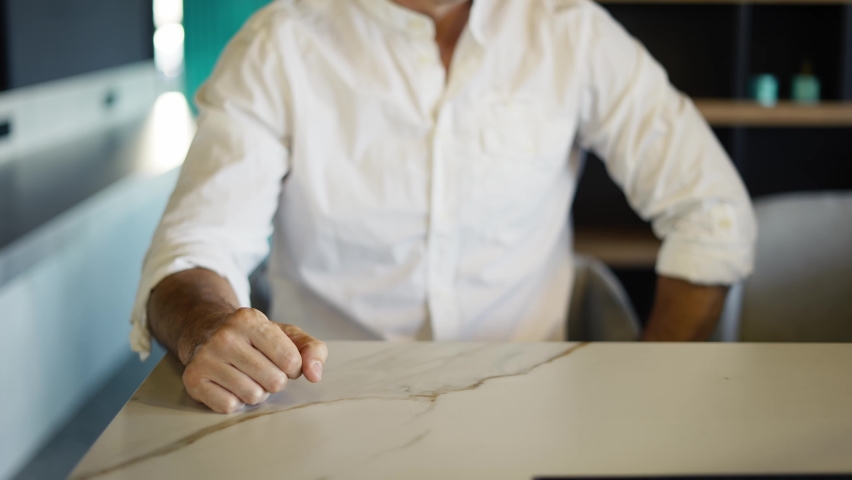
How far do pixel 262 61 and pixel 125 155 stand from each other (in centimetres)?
141

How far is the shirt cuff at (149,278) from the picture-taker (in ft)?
3.83

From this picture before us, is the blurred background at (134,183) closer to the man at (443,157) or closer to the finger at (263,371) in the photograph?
the man at (443,157)

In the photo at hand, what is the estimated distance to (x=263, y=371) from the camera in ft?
2.72

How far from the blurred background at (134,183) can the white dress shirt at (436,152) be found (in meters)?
0.17

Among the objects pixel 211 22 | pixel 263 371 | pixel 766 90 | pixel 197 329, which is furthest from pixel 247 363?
pixel 211 22

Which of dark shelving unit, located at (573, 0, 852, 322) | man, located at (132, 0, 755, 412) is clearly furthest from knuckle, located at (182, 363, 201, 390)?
dark shelving unit, located at (573, 0, 852, 322)

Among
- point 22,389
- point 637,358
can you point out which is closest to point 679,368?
point 637,358

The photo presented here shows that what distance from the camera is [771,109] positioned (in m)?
2.55

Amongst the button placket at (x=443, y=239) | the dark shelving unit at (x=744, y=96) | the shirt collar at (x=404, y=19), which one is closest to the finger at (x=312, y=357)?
the button placket at (x=443, y=239)

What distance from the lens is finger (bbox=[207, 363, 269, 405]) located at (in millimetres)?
818

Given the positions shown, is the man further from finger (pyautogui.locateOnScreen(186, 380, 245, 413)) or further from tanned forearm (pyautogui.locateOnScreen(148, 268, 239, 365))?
finger (pyautogui.locateOnScreen(186, 380, 245, 413))

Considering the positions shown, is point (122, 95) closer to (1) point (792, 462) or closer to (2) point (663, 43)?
(2) point (663, 43)

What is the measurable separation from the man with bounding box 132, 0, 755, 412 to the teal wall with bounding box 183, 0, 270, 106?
2.36 m

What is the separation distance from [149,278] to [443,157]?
1.73ft
